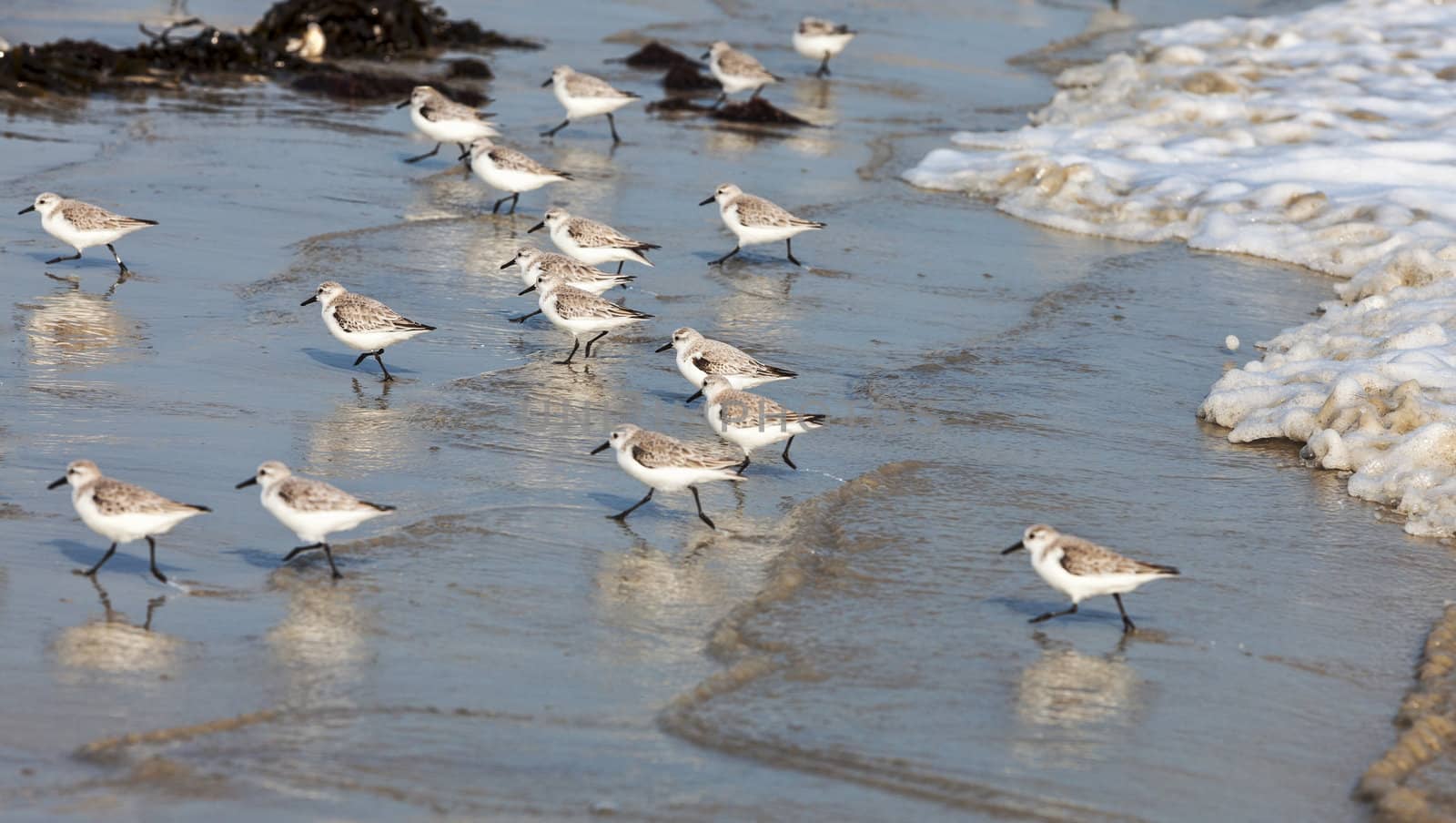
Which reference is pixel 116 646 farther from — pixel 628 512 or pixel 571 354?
pixel 571 354

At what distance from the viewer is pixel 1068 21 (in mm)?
27656

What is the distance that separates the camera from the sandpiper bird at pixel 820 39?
69.3ft

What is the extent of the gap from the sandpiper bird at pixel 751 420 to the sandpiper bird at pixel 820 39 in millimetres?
13864

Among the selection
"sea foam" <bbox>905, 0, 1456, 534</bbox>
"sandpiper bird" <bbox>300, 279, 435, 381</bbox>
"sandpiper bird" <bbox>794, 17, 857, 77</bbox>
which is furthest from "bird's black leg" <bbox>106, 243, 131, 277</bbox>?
"sandpiper bird" <bbox>794, 17, 857, 77</bbox>

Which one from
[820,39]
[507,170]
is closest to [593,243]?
[507,170]

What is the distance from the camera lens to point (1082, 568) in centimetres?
628

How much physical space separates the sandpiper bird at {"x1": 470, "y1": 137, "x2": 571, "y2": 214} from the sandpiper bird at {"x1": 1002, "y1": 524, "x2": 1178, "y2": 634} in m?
7.73

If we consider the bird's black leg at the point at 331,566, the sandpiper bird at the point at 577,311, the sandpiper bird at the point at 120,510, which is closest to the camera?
the sandpiper bird at the point at 120,510

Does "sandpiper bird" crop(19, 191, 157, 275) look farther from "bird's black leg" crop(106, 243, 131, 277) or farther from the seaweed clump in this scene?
the seaweed clump

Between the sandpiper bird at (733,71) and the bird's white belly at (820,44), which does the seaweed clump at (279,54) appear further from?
the bird's white belly at (820,44)

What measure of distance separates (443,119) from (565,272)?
463cm

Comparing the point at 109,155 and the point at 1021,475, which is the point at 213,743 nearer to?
the point at 1021,475

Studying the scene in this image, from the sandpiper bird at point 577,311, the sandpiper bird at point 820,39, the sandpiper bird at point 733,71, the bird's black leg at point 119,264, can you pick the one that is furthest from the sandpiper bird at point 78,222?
the sandpiper bird at point 820,39

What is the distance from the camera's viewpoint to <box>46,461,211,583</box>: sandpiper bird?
20.2 ft
